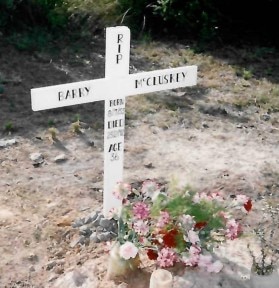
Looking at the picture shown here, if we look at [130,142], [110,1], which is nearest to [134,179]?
[130,142]

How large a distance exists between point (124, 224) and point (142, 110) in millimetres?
2831

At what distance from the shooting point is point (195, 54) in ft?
27.5

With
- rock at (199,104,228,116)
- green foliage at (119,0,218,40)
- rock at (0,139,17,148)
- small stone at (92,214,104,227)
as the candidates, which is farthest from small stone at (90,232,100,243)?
green foliage at (119,0,218,40)

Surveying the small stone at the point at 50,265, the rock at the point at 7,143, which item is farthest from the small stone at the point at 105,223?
the rock at the point at 7,143

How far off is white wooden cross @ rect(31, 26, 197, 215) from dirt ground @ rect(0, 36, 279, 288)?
47 cm

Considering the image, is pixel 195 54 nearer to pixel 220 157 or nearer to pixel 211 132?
pixel 211 132

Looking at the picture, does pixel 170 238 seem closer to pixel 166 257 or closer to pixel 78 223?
pixel 166 257

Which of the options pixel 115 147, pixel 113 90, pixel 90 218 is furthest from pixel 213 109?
pixel 113 90

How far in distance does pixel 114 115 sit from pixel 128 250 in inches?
34.6

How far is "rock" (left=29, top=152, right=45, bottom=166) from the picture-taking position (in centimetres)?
585

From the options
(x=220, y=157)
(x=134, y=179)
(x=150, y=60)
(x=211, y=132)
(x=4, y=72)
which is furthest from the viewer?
(x=150, y=60)

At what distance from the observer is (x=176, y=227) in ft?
13.1

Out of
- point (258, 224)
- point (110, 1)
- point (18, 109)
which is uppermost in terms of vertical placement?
point (110, 1)

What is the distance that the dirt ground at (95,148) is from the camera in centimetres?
468
